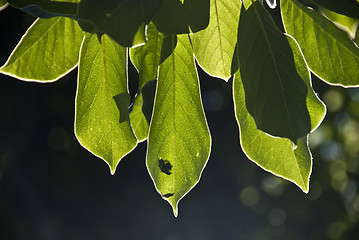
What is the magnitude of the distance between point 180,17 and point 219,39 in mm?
140

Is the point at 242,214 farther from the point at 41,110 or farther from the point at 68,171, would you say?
the point at 41,110

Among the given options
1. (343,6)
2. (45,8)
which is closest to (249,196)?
(343,6)

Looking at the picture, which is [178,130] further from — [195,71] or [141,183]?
[141,183]

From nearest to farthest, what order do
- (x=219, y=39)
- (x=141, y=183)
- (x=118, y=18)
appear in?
(x=118, y=18), (x=219, y=39), (x=141, y=183)

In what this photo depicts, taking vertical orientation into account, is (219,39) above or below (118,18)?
below

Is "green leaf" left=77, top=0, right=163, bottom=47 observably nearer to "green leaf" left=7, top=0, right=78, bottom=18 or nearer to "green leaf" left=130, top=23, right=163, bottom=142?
"green leaf" left=7, top=0, right=78, bottom=18

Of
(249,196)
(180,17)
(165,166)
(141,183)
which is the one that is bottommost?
(249,196)

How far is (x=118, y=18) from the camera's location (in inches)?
21.0

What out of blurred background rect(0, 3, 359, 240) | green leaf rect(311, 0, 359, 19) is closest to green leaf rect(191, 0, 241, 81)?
green leaf rect(311, 0, 359, 19)

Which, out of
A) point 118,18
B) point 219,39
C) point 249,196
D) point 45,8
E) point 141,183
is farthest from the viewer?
point 249,196

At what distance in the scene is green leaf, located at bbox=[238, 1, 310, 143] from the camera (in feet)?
2.17

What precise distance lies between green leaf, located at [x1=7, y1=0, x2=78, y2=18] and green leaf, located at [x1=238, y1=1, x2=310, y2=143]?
0.23 meters

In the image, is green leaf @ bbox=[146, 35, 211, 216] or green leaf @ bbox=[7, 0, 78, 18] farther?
green leaf @ bbox=[146, 35, 211, 216]

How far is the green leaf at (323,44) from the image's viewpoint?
0.77m
